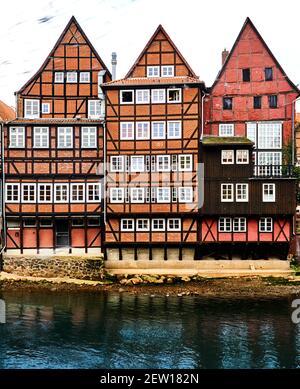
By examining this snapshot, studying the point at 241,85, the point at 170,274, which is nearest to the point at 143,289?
the point at 170,274

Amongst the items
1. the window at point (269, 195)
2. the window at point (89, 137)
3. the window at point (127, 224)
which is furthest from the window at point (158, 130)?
the window at point (269, 195)

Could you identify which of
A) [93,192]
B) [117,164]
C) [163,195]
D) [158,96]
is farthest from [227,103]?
[93,192]

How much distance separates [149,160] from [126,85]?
5809 mm

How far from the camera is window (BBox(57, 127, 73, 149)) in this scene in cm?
3588

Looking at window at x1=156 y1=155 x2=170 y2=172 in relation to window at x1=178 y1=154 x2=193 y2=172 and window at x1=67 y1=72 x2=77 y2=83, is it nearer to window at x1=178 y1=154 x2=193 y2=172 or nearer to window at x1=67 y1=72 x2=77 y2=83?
window at x1=178 y1=154 x2=193 y2=172

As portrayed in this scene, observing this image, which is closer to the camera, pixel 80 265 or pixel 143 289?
pixel 143 289

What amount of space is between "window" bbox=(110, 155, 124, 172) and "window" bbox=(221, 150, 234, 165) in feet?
24.8

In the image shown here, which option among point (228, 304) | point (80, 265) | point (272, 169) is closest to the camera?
point (228, 304)

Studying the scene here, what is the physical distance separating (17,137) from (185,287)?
16.6 m

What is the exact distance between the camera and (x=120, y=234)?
36.2 m

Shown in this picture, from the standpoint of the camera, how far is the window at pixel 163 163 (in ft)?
117

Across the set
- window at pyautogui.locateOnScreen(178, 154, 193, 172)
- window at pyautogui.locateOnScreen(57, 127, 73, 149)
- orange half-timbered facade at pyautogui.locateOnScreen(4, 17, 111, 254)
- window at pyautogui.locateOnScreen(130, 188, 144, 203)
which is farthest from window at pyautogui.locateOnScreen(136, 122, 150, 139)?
window at pyautogui.locateOnScreen(57, 127, 73, 149)

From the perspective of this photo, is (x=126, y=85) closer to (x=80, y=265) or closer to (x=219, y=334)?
(x=80, y=265)
